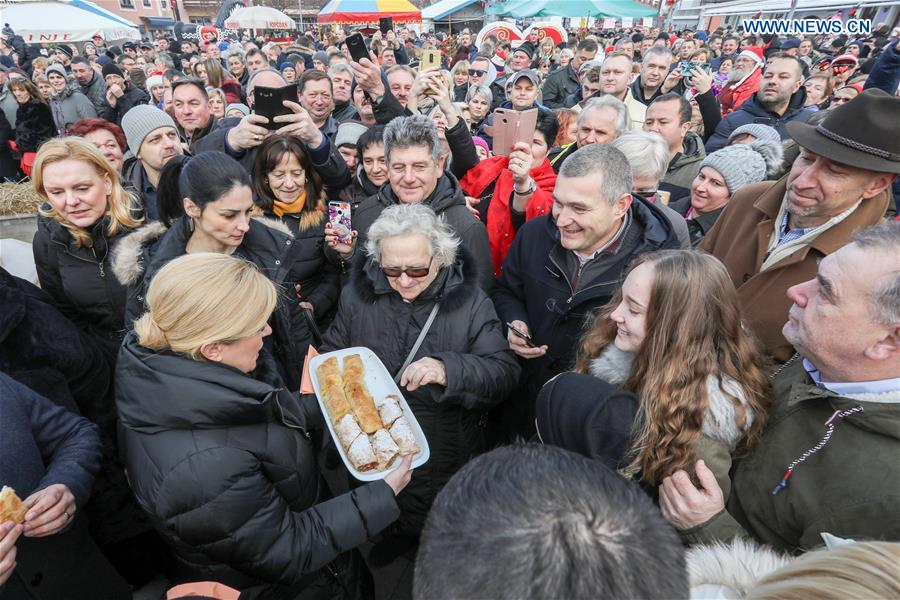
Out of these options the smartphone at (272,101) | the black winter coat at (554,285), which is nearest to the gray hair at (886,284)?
the black winter coat at (554,285)

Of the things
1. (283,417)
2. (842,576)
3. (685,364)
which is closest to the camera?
(842,576)

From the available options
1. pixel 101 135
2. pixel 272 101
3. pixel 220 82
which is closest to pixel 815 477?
pixel 272 101

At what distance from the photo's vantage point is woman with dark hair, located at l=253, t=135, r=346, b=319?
3.55 metres

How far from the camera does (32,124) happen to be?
25.5 ft

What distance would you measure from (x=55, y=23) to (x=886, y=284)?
1982 cm

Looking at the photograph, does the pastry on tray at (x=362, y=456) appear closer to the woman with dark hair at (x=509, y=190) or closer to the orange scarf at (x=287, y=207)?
the woman with dark hair at (x=509, y=190)

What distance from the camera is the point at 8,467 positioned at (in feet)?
5.97

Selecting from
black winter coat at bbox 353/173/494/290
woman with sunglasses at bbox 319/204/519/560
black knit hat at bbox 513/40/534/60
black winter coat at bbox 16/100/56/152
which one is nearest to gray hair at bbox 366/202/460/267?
woman with sunglasses at bbox 319/204/519/560

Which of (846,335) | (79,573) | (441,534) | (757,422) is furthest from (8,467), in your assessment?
(846,335)

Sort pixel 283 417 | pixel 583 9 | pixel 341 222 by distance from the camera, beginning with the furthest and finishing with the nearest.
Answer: pixel 583 9
pixel 341 222
pixel 283 417

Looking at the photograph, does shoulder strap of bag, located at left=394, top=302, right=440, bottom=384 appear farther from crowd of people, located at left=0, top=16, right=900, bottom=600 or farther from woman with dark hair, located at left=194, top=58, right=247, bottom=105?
woman with dark hair, located at left=194, top=58, right=247, bottom=105

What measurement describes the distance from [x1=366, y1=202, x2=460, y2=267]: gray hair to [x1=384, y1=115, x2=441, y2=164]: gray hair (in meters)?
0.79

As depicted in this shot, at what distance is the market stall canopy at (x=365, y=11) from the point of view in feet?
55.6

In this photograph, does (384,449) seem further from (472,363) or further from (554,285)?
(554,285)
